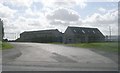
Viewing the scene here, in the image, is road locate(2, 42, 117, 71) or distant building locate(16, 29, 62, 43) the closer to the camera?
→ road locate(2, 42, 117, 71)

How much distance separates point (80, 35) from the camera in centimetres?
8206

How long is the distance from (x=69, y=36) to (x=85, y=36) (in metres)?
5.41

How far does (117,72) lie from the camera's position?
13.8 meters

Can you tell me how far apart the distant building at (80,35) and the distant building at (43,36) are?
4.32 m

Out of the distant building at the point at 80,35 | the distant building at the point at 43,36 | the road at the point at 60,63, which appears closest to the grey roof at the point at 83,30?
the distant building at the point at 80,35

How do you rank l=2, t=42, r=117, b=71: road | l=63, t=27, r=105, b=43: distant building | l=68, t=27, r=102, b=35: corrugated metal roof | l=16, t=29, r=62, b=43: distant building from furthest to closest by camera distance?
l=16, t=29, r=62, b=43: distant building < l=68, t=27, r=102, b=35: corrugated metal roof < l=63, t=27, r=105, b=43: distant building < l=2, t=42, r=117, b=71: road

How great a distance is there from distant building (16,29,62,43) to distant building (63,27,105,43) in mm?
4316

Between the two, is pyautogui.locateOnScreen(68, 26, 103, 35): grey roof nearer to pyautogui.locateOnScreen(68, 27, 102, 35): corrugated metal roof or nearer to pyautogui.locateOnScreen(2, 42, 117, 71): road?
pyautogui.locateOnScreen(68, 27, 102, 35): corrugated metal roof

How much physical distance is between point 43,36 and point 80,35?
2194cm

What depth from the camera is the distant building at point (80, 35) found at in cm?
8135

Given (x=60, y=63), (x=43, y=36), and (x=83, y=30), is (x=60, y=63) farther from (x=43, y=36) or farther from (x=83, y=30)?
(x=43, y=36)

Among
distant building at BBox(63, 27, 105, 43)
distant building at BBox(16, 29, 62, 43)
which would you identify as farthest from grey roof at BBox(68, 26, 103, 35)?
distant building at BBox(16, 29, 62, 43)

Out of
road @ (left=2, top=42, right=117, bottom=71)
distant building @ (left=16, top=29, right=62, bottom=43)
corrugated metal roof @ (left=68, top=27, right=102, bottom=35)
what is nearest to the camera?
road @ (left=2, top=42, right=117, bottom=71)

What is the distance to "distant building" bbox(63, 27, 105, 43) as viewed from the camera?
8135 cm
